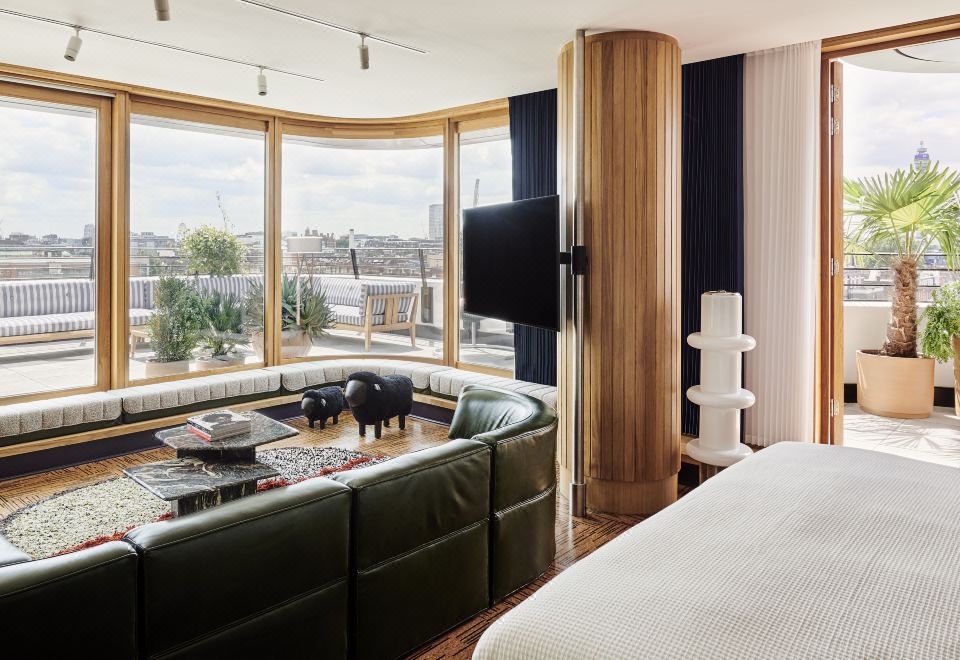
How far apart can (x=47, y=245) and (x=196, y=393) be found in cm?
136

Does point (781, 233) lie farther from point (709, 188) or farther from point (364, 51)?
point (364, 51)

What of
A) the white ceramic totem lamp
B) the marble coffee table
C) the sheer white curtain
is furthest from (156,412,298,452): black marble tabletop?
the sheer white curtain

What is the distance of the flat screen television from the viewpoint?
3479 mm

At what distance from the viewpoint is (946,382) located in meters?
5.71

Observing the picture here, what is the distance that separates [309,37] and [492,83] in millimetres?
A: 1352

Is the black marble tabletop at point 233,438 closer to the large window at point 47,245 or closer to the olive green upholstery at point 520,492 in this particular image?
the olive green upholstery at point 520,492

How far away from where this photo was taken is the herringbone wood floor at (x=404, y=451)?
2.45m

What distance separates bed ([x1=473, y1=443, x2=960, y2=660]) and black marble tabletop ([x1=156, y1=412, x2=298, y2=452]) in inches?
87.3

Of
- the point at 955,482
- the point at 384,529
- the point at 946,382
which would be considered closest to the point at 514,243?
the point at 384,529

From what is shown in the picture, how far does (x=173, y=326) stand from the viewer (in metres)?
5.30

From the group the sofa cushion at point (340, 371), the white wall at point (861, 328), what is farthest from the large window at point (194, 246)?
the white wall at point (861, 328)

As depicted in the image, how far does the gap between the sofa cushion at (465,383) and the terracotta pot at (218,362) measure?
1587mm

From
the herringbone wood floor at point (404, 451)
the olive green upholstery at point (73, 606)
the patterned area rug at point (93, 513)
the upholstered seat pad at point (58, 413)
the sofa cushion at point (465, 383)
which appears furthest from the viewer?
the sofa cushion at point (465, 383)

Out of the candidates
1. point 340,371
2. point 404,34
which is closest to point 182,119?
point 340,371
